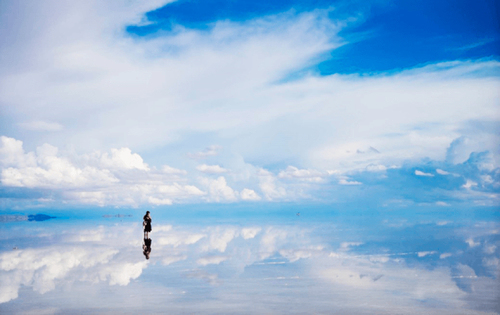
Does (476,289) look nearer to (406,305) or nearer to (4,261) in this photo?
(406,305)

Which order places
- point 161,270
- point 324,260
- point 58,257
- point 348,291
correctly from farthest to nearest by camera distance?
point 58,257 < point 324,260 < point 161,270 < point 348,291

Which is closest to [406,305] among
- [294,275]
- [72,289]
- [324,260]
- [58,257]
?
[294,275]

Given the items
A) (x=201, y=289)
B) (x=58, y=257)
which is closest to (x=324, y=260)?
(x=201, y=289)

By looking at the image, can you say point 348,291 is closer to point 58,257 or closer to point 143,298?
point 143,298

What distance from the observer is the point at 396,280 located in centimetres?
1858

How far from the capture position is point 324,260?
24.8 meters

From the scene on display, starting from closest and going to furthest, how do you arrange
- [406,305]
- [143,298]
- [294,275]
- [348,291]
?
[406,305] → [143,298] → [348,291] → [294,275]

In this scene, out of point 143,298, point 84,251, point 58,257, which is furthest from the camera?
point 84,251

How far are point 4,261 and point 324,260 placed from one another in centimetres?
1855

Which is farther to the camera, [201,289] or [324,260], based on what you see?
[324,260]

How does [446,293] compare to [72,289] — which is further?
[72,289]

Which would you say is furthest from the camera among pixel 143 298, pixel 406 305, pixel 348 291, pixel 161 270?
pixel 161 270

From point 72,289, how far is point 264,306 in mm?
8013

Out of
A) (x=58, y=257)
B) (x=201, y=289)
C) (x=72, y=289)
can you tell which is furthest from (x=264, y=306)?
(x=58, y=257)
